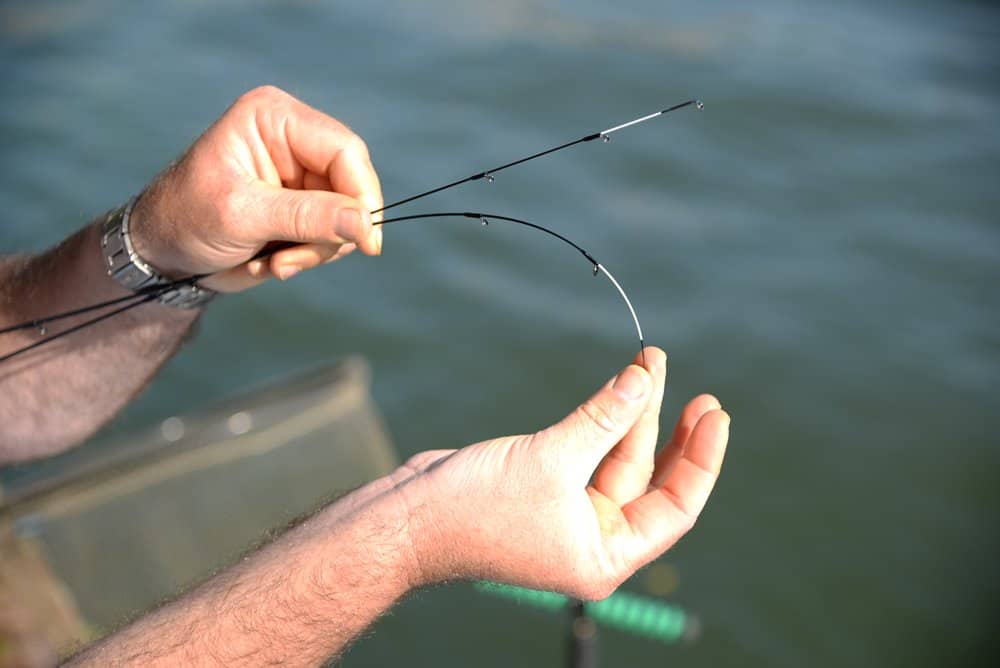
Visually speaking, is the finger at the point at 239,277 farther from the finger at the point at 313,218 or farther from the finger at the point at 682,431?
the finger at the point at 682,431

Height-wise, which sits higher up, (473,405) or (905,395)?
(473,405)

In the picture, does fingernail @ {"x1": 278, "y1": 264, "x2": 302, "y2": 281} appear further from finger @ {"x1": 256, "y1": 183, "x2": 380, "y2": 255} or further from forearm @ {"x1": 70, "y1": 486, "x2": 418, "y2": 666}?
forearm @ {"x1": 70, "y1": 486, "x2": 418, "y2": 666}

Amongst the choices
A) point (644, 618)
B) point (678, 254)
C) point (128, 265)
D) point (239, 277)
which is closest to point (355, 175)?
point (239, 277)

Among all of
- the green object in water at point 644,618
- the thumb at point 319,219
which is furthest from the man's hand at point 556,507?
the green object in water at point 644,618

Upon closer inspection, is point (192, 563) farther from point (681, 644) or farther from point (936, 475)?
point (936, 475)

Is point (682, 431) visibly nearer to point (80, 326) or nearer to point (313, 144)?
point (313, 144)

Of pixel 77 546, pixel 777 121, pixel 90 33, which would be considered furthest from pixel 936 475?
pixel 90 33
